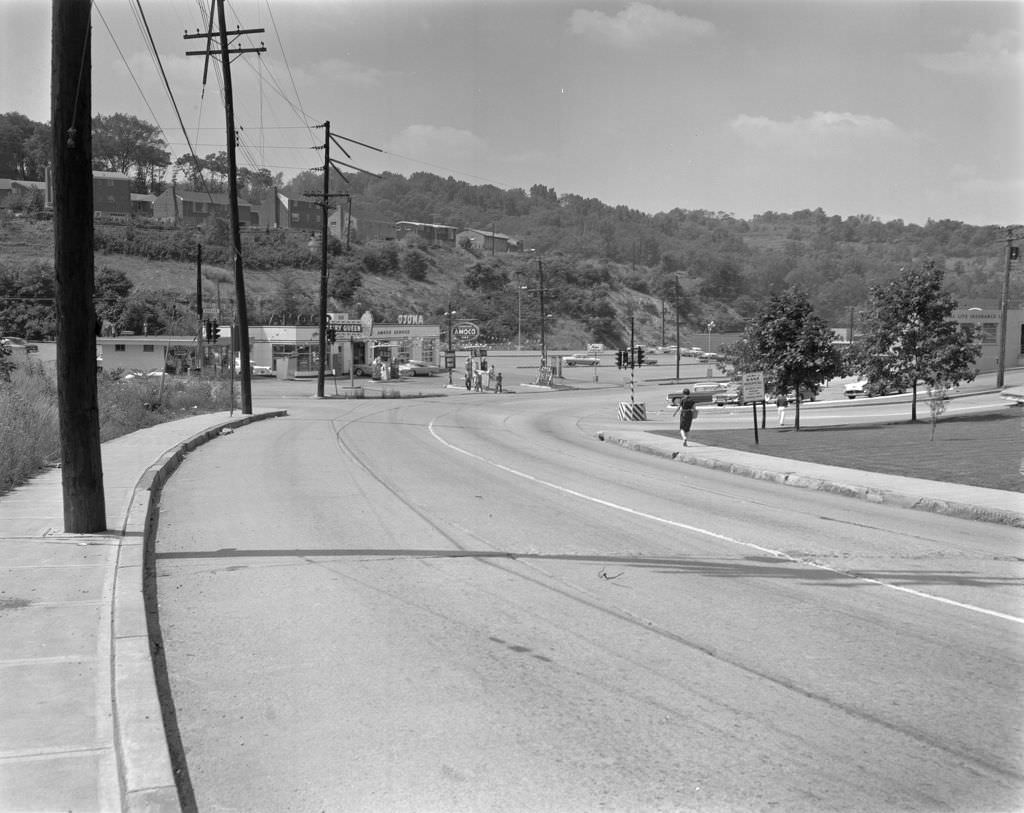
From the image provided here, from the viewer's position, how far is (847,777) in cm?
482

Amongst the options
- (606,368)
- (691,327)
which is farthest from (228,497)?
(691,327)

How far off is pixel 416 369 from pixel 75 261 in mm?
77423

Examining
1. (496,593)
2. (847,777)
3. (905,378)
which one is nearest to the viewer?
(847,777)

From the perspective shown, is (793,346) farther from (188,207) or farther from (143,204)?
(143,204)

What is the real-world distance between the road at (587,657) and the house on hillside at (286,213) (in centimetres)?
15170

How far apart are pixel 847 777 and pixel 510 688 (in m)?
2.03

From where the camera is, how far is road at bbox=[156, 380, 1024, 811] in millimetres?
4801

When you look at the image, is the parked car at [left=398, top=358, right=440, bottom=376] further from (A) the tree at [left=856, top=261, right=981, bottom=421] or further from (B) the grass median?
(A) the tree at [left=856, top=261, right=981, bottom=421]

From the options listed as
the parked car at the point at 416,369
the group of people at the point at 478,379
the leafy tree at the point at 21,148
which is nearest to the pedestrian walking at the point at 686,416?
the group of people at the point at 478,379

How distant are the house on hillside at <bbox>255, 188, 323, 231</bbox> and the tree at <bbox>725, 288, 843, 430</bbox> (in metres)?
134

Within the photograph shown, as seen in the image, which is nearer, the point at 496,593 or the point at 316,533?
the point at 496,593

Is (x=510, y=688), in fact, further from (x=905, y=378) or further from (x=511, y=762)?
(x=905, y=378)

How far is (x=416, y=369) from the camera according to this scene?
87.6 meters

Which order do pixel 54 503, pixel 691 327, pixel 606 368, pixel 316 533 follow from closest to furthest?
pixel 316 533 → pixel 54 503 → pixel 606 368 → pixel 691 327
